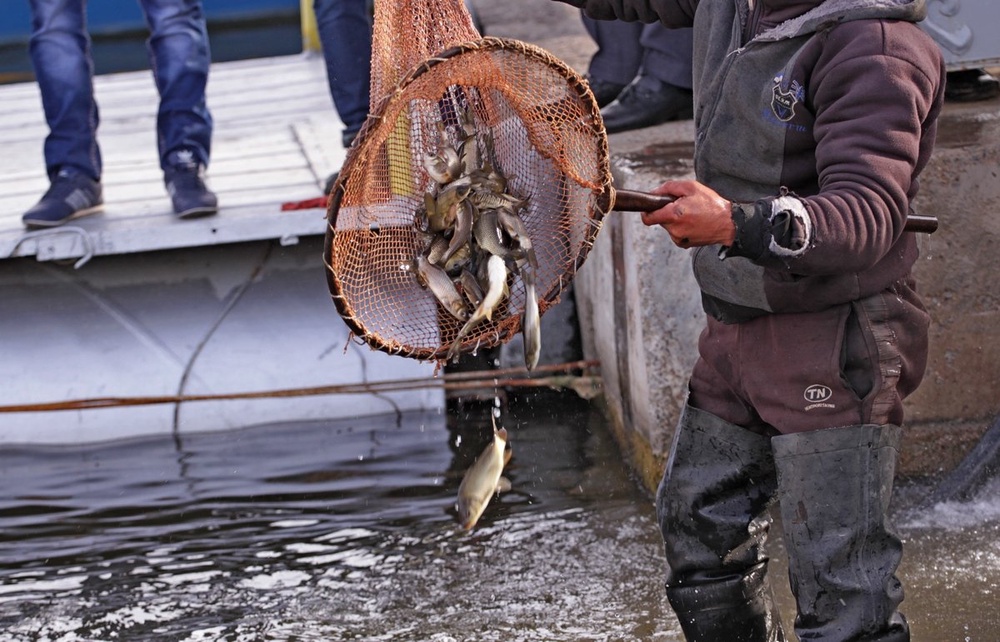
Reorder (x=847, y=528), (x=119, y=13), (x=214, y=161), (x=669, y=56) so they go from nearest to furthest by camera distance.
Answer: (x=847, y=528) < (x=669, y=56) < (x=214, y=161) < (x=119, y=13)

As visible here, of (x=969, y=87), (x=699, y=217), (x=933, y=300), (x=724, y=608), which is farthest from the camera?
(x=969, y=87)

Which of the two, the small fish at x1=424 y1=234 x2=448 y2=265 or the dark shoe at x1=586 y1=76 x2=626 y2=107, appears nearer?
the small fish at x1=424 y1=234 x2=448 y2=265

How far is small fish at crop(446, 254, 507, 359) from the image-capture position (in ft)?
8.16

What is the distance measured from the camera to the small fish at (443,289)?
2.70 m

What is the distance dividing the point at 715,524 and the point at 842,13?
1.15m

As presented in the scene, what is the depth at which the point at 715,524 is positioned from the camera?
9.16 feet

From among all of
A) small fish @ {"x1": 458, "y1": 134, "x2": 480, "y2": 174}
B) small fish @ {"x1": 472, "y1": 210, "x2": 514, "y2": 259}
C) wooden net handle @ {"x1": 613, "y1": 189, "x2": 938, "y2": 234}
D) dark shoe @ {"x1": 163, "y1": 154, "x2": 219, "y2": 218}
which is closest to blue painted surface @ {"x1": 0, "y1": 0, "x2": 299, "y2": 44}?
dark shoe @ {"x1": 163, "y1": 154, "x2": 219, "y2": 218}

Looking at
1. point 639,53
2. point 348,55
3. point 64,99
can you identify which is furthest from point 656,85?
point 64,99

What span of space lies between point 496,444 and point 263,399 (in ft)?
9.77

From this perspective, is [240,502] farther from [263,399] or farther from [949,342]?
[949,342]

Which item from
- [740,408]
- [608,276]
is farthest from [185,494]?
[740,408]

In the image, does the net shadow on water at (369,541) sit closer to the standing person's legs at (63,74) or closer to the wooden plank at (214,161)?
the wooden plank at (214,161)

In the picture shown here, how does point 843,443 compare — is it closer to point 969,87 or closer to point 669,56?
point 969,87

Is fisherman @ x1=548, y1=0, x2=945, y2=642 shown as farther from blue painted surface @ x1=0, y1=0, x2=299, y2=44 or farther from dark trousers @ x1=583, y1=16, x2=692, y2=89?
blue painted surface @ x1=0, y1=0, x2=299, y2=44
